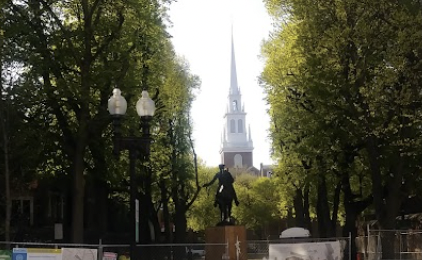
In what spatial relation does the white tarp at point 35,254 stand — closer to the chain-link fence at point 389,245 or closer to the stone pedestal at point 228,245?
the stone pedestal at point 228,245

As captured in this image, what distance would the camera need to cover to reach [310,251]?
54.2ft

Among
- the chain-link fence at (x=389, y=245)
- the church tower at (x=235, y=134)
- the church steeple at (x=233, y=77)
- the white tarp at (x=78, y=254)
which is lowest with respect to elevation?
the chain-link fence at (x=389, y=245)

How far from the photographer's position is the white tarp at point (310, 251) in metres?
16.5

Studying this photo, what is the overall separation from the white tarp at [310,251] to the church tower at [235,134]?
143354 mm

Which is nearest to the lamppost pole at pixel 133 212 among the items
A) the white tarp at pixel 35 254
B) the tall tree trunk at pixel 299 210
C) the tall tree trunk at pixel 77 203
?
the white tarp at pixel 35 254

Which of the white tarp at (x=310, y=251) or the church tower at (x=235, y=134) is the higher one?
the church tower at (x=235, y=134)

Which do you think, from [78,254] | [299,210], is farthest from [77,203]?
[299,210]

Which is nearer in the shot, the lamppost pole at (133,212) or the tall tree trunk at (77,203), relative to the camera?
the lamppost pole at (133,212)

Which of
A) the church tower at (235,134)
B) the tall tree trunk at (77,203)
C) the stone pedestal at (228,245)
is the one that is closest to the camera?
the stone pedestal at (228,245)

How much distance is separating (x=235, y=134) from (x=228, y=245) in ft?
493

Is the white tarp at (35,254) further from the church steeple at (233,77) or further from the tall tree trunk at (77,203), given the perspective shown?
the church steeple at (233,77)

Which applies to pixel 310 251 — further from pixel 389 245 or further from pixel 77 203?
pixel 77 203

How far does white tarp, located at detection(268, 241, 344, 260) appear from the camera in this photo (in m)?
16.5

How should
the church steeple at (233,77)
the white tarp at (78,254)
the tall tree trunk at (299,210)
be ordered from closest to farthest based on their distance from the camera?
1. the white tarp at (78,254)
2. the tall tree trunk at (299,210)
3. the church steeple at (233,77)
